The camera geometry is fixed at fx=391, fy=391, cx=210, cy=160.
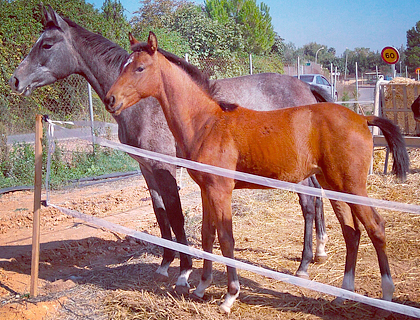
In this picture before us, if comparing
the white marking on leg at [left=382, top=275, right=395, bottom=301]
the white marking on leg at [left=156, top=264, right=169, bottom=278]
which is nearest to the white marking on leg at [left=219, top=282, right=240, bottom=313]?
the white marking on leg at [left=156, top=264, right=169, bottom=278]

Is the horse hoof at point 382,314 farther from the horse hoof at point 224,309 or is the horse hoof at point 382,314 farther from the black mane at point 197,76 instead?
the black mane at point 197,76

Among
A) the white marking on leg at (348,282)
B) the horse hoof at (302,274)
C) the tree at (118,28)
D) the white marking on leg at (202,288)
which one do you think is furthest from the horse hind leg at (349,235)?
the tree at (118,28)

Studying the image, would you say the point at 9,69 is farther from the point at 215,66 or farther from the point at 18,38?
the point at 215,66

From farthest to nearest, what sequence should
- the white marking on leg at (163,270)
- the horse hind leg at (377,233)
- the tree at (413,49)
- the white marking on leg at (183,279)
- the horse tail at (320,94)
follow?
the tree at (413,49) < the horse tail at (320,94) < the white marking on leg at (163,270) < the white marking on leg at (183,279) < the horse hind leg at (377,233)

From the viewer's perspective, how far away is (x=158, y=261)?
188 inches

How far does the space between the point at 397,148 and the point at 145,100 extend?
252cm

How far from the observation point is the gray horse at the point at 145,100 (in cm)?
408

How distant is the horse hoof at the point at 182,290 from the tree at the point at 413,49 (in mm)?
42915

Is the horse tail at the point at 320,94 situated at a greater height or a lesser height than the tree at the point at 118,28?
lesser

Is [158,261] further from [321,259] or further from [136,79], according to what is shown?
[136,79]

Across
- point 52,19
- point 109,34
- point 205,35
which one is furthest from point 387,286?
point 205,35

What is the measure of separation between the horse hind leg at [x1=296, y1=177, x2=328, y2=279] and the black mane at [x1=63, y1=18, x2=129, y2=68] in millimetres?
2480

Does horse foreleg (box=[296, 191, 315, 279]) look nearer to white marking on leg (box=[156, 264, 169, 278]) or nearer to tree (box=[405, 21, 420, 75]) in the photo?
white marking on leg (box=[156, 264, 169, 278])

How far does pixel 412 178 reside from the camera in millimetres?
7660
